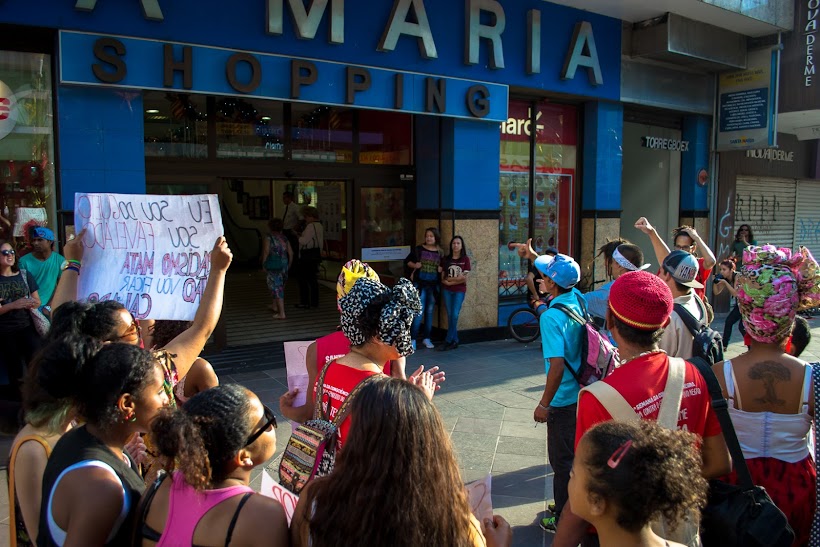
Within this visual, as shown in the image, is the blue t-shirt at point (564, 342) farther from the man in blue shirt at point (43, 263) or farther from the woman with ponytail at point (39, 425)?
the man in blue shirt at point (43, 263)

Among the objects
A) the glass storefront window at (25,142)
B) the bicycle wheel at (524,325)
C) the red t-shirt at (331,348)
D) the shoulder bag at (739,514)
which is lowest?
the bicycle wheel at (524,325)

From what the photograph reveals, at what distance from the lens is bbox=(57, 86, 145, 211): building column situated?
683 centimetres

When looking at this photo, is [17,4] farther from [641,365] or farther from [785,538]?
[785,538]

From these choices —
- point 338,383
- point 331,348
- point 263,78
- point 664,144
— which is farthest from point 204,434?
point 664,144

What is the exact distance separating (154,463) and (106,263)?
1.61 meters

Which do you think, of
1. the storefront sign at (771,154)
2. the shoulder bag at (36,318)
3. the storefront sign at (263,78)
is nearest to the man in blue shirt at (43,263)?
the shoulder bag at (36,318)

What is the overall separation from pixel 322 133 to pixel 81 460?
827cm

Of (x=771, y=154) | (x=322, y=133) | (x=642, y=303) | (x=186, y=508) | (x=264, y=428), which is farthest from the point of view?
(x=771, y=154)

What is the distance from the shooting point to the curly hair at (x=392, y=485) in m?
1.59

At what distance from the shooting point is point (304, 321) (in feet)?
35.7

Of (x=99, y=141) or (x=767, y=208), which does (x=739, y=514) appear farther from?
(x=767, y=208)

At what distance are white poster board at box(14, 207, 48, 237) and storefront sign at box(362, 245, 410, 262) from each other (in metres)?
4.44

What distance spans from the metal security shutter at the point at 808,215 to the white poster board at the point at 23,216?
16.8 m

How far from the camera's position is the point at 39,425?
215cm
